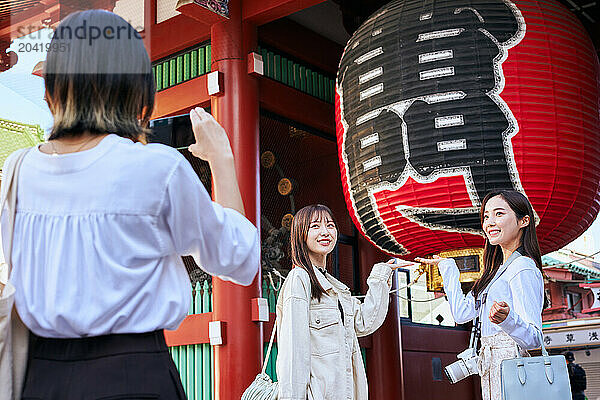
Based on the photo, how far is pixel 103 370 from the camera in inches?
43.9

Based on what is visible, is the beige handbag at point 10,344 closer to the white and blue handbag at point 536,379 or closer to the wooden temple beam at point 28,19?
the white and blue handbag at point 536,379

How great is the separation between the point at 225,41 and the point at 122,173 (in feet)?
14.0

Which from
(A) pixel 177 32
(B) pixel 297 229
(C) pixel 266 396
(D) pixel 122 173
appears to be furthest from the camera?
(A) pixel 177 32

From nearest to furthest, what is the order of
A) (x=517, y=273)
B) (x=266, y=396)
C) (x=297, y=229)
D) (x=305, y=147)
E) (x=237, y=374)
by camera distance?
1. (x=517, y=273)
2. (x=266, y=396)
3. (x=297, y=229)
4. (x=237, y=374)
5. (x=305, y=147)

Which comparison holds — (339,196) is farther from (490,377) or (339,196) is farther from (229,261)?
(229,261)

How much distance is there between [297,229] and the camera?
3.39m

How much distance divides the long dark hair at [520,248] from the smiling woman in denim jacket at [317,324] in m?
0.65

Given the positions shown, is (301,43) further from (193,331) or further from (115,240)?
(115,240)

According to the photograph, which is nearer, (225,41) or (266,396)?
(266,396)

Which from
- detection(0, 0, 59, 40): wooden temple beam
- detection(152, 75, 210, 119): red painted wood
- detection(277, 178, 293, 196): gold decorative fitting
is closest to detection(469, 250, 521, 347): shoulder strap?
detection(0, 0, 59, 40): wooden temple beam

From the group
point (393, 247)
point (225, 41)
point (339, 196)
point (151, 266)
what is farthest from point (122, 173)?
point (339, 196)

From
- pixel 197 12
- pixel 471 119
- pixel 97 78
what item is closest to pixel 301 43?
pixel 197 12

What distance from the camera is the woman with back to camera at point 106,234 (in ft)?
3.75

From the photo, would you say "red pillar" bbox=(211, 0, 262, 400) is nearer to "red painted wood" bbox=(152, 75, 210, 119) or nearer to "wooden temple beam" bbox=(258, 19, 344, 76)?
"red painted wood" bbox=(152, 75, 210, 119)
